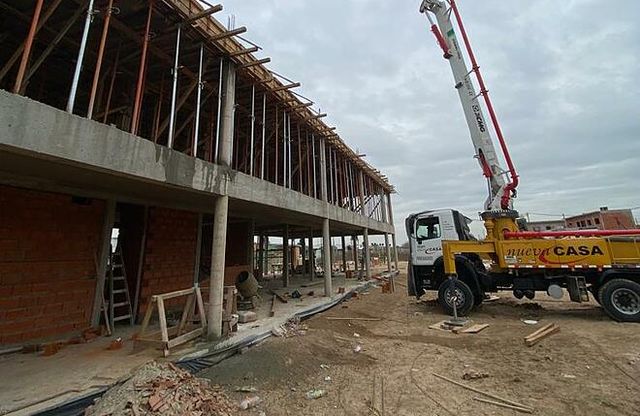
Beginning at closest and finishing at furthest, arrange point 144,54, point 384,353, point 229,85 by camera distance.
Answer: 1. point 144,54
2. point 384,353
3. point 229,85

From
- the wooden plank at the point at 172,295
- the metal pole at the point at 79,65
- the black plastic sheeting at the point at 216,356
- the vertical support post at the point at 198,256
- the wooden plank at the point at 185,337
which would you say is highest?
the metal pole at the point at 79,65

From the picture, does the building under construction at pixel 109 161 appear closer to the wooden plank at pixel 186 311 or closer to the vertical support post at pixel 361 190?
the wooden plank at pixel 186 311

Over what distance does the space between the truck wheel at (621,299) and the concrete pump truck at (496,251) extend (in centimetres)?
2

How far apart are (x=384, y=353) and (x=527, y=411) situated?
2.69 m

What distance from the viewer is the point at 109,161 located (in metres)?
4.27

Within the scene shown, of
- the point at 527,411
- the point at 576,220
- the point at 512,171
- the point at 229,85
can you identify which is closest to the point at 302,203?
the point at 229,85

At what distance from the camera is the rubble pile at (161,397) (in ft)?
11.2

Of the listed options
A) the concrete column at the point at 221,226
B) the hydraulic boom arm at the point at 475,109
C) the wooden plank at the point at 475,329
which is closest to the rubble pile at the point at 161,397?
the concrete column at the point at 221,226

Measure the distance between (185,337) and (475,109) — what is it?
1007 centimetres

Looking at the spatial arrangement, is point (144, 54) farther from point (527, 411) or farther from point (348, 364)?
point (527, 411)

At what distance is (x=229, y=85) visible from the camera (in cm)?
705

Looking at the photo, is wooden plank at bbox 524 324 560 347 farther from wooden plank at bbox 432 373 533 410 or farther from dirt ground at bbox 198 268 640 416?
wooden plank at bbox 432 373 533 410

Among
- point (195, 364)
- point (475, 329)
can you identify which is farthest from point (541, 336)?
point (195, 364)

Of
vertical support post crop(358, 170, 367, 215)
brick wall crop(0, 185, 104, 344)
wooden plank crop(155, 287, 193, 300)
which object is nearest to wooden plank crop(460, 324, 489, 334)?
wooden plank crop(155, 287, 193, 300)
